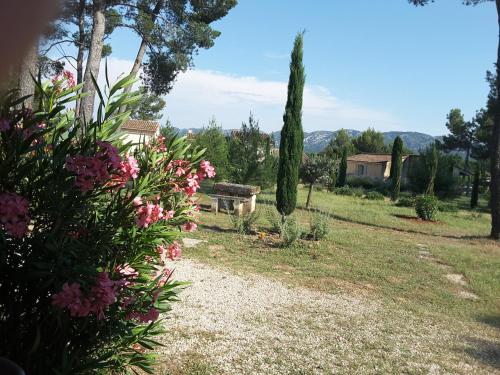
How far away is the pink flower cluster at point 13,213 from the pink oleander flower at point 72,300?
1.08 feet

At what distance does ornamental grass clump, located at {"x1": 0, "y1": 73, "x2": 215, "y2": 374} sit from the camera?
2207mm

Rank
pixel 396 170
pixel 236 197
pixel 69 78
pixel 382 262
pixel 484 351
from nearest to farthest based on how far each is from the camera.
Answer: pixel 69 78 < pixel 484 351 < pixel 382 262 < pixel 236 197 < pixel 396 170

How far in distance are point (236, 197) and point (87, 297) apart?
1083cm

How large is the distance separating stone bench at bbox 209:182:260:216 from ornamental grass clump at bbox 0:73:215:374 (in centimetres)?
1010

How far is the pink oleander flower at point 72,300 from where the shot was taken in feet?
6.84

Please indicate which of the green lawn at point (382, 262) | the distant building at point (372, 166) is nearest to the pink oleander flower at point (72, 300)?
the green lawn at point (382, 262)

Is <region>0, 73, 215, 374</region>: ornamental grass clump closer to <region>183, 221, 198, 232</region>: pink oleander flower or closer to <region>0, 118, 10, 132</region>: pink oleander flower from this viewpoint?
<region>0, 118, 10, 132</region>: pink oleander flower

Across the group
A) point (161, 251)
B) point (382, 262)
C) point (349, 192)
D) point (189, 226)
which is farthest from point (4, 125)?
point (349, 192)

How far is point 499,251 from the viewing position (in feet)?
37.0

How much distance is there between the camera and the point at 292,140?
11883 millimetres

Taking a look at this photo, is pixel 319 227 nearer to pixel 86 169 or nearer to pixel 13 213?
pixel 86 169

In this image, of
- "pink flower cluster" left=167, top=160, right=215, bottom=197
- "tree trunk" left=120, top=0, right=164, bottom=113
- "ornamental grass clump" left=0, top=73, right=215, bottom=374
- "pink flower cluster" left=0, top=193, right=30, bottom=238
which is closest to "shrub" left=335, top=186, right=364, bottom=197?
"tree trunk" left=120, top=0, right=164, bottom=113

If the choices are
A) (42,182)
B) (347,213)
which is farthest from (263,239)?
(347,213)

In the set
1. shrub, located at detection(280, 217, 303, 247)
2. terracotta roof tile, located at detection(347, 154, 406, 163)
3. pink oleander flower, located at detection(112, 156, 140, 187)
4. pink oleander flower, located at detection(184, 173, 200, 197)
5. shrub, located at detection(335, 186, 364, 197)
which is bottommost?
shrub, located at detection(280, 217, 303, 247)
